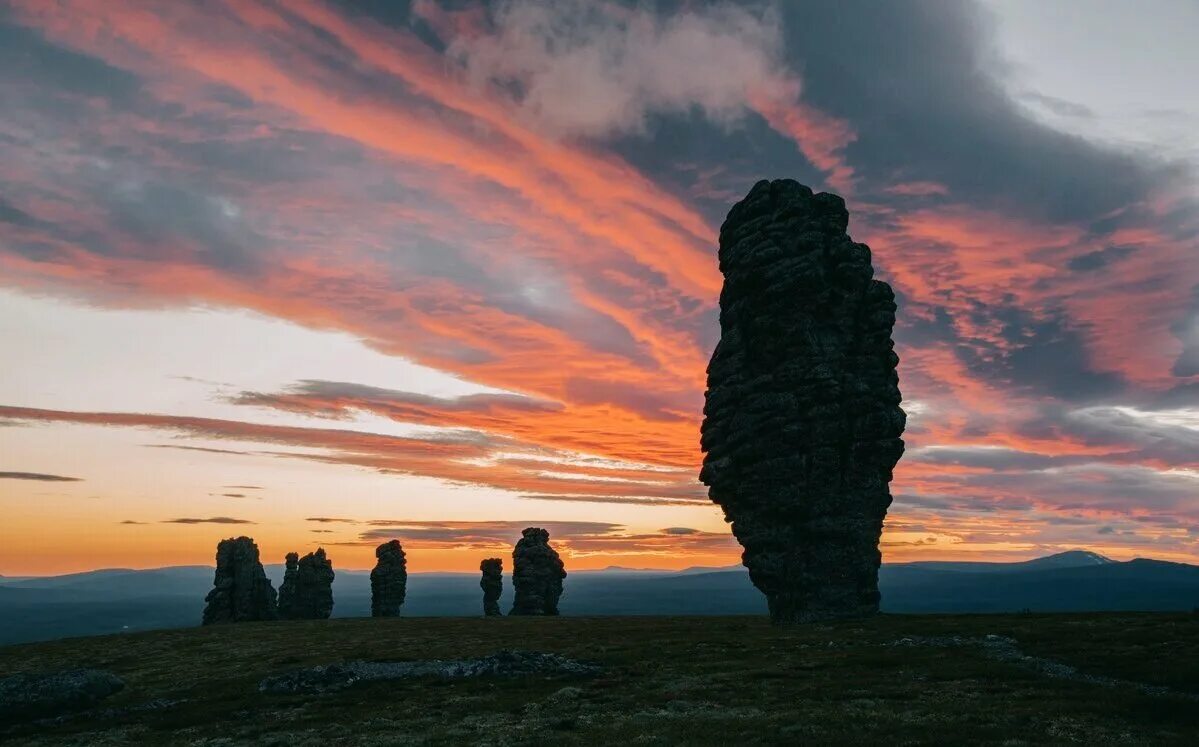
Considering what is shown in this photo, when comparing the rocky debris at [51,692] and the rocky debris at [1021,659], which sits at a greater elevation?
the rocky debris at [1021,659]

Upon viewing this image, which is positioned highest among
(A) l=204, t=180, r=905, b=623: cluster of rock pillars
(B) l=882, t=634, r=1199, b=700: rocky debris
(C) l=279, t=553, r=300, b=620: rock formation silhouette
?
(A) l=204, t=180, r=905, b=623: cluster of rock pillars

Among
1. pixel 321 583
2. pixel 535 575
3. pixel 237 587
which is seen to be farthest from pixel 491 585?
pixel 237 587

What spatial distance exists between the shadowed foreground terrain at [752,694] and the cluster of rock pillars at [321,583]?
66.9 meters

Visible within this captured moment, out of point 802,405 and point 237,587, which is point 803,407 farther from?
point 237,587

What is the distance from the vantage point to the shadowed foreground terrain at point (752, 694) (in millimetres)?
27000

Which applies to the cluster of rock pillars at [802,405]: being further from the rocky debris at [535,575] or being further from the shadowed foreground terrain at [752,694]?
the rocky debris at [535,575]

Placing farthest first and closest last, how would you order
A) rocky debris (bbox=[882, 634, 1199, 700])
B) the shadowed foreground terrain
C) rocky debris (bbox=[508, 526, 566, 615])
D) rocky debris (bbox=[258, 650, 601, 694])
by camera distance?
rocky debris (bbox=[508, 526, 566, 615]), rocky debris (bbox=[258, 650, 601, 694]), rocky debris (bbox=[882, 634, 1199, 700]), the shadowed foreground terrain

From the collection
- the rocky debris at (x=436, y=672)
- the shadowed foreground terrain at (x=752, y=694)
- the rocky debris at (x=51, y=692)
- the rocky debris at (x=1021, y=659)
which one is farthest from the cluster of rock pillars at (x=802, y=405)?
the rocky debris at (x=51, y=692)

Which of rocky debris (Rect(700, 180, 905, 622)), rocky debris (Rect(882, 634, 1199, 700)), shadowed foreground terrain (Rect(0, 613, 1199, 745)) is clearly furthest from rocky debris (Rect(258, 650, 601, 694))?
rocky debris (Rect(700, 180, 905, 622))

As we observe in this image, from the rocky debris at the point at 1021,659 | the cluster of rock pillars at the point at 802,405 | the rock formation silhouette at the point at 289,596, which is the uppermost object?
the cluster of rock pillars at the point at 802,405

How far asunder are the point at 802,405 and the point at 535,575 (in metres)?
86.0

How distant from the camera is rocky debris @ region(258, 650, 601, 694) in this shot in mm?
48406

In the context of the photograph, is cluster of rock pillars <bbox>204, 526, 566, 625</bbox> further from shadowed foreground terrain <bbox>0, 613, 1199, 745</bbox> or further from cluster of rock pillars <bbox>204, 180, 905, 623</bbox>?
cluster of rock pillars <bbox>204, 180, 905, 623</bbox>

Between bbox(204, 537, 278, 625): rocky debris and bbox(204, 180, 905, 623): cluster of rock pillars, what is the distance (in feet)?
333
